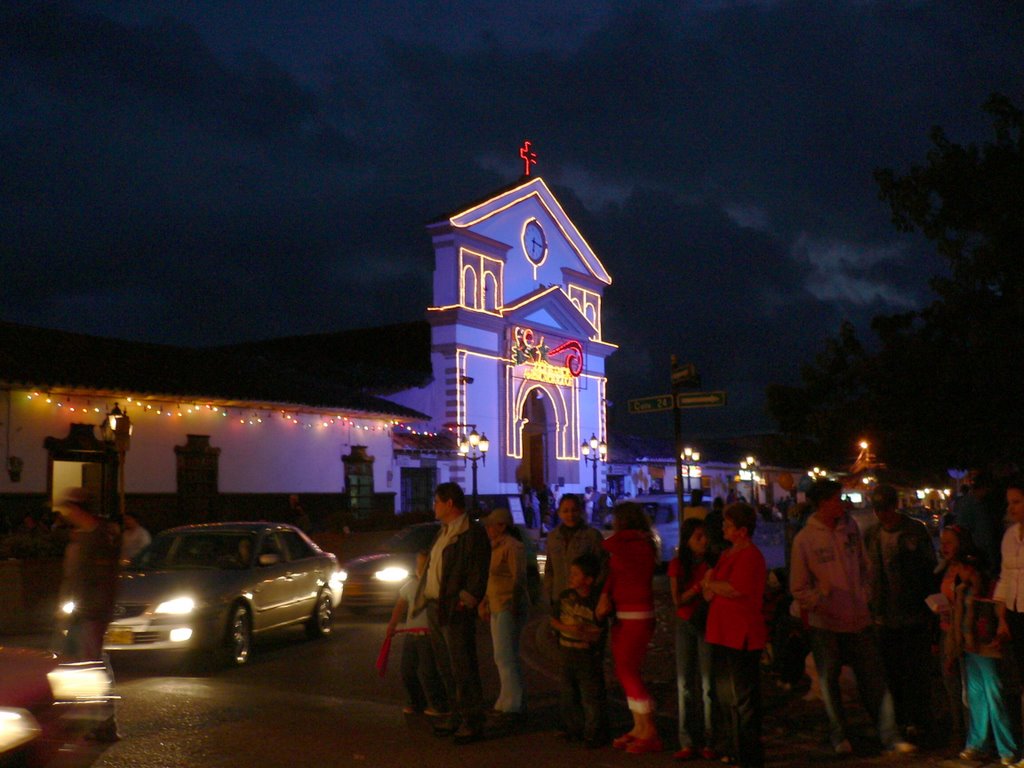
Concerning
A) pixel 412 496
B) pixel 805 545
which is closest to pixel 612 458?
pixel 412 496

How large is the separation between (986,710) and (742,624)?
177cm

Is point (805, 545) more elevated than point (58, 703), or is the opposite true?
point (805, 545)

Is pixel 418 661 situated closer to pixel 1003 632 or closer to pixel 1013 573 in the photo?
pixel 1003 632

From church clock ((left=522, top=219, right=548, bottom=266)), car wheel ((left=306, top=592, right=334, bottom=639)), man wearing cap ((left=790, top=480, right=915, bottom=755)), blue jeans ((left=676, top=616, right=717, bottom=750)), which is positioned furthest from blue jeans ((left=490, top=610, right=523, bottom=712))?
church clock ((left=522, top=219, right=548, bottom=266))

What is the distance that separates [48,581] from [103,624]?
10.3 m

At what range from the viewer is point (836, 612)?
25.0 feet

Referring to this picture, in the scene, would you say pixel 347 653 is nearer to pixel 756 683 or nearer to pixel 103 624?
pixel 103 624

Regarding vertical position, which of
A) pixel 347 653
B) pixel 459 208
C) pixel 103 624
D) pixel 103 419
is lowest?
pixel 347 653

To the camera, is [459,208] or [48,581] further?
[459,208]

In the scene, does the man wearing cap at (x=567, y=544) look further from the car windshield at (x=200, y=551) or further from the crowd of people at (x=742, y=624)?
the car windshield at (x=200, y=551)

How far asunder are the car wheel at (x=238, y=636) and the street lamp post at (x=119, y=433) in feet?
28.8

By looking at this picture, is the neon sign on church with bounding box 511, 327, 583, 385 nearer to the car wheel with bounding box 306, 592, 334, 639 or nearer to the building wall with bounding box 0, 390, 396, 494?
the building wall with bounding box 0, 390, 396, 494

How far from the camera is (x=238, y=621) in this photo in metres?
12.2

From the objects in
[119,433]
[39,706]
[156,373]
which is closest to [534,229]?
[156,373]
